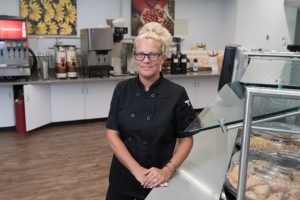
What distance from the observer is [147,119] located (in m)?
1.40

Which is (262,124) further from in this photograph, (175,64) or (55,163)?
(175,64)

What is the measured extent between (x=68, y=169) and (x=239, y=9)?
14.6 feet

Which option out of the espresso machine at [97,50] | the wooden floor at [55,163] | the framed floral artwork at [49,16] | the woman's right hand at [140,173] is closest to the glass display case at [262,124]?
the woman's right hand at [140,173]

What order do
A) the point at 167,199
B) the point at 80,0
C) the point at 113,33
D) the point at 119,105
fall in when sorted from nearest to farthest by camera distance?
the point at 167,199 < the point at 119,105 < the point at 113,33 < the point at 80,0

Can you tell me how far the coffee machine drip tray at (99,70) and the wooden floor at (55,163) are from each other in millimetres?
831

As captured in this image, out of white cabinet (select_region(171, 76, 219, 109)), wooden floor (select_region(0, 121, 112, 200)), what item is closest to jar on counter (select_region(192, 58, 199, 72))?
white cabinet (select_region(171, 76, 219, 109))

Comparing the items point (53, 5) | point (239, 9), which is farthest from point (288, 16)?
point (53, 5)

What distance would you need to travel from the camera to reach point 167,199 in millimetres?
1076

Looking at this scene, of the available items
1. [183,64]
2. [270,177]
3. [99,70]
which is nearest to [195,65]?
[183,64]

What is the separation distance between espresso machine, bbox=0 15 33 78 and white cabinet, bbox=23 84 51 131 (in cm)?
27

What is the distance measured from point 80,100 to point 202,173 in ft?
11.9

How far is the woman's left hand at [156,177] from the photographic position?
121 centimetres

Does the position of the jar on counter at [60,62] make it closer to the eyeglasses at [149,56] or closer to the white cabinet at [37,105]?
the white cabinet at [37,105]

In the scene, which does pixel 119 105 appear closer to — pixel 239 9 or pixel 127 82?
pixel 127 82
